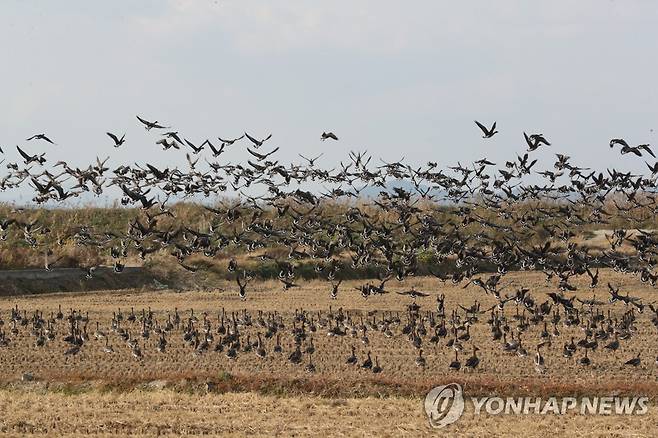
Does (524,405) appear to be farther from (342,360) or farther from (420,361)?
(342,360)

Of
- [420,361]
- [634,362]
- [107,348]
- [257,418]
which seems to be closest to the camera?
[257,418]

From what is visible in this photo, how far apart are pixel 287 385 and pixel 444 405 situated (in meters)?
5.13

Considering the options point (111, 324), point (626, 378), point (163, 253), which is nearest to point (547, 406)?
point (626, 378)

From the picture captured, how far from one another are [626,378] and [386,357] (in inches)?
320

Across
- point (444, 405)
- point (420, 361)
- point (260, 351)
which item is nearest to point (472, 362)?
point (420, 361)

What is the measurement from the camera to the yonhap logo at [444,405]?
87.9 feet

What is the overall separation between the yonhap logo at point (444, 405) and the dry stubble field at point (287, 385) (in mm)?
268

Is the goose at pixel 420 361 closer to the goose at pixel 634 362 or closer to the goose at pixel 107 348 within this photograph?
the goose at pixel 634 362

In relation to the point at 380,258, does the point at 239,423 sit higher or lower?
lower

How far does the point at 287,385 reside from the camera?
30375 millimetres

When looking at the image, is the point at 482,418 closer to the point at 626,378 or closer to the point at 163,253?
the point at 626,378

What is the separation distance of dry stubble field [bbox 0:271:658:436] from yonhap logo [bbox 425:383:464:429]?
27cm

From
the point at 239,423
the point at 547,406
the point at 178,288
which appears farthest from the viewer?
the point at 178,288

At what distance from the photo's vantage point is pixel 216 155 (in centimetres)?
3728
